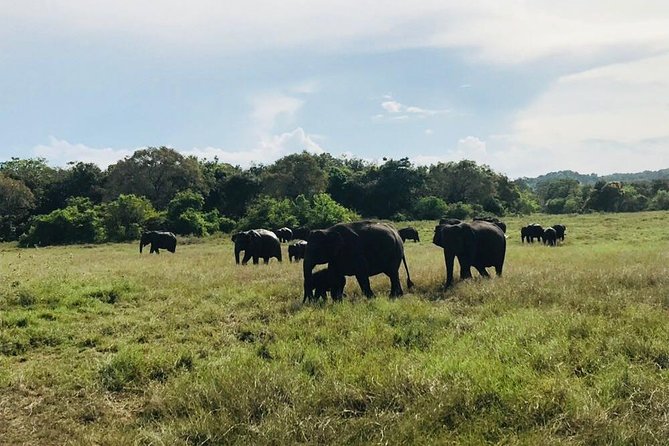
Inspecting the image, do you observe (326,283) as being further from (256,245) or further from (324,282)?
(256,245)

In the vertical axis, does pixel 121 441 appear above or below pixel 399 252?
below

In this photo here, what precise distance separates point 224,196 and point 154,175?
10.4 metres

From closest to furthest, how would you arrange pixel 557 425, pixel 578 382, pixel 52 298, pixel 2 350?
pixel 557 425 → pixel 578 382 → pixel 2 350 → pixel 52 298

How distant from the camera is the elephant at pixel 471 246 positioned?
1518 cm

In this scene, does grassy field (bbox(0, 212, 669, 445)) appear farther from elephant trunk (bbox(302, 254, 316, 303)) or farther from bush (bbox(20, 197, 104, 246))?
bush (bbox(20, 197, 104, 246))

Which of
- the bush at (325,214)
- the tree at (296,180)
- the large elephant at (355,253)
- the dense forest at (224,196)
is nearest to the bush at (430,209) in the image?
the dense forest at (224,196)

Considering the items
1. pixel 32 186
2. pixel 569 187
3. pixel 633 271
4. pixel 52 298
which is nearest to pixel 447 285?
pixel 633 271

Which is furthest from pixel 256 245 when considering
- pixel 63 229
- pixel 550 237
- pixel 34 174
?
pixel 34 174

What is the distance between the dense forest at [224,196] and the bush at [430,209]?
5.1 inches

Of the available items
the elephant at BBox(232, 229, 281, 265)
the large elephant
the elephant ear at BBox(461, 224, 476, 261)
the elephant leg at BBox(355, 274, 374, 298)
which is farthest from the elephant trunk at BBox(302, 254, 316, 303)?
the elephant at BBox(232, 229, 281, 265)

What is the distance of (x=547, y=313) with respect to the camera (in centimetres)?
931

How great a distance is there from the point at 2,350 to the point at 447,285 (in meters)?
9.90

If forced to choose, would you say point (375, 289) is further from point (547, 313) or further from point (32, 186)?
point (32, 186)

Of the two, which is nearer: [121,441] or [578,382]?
[121,441]
